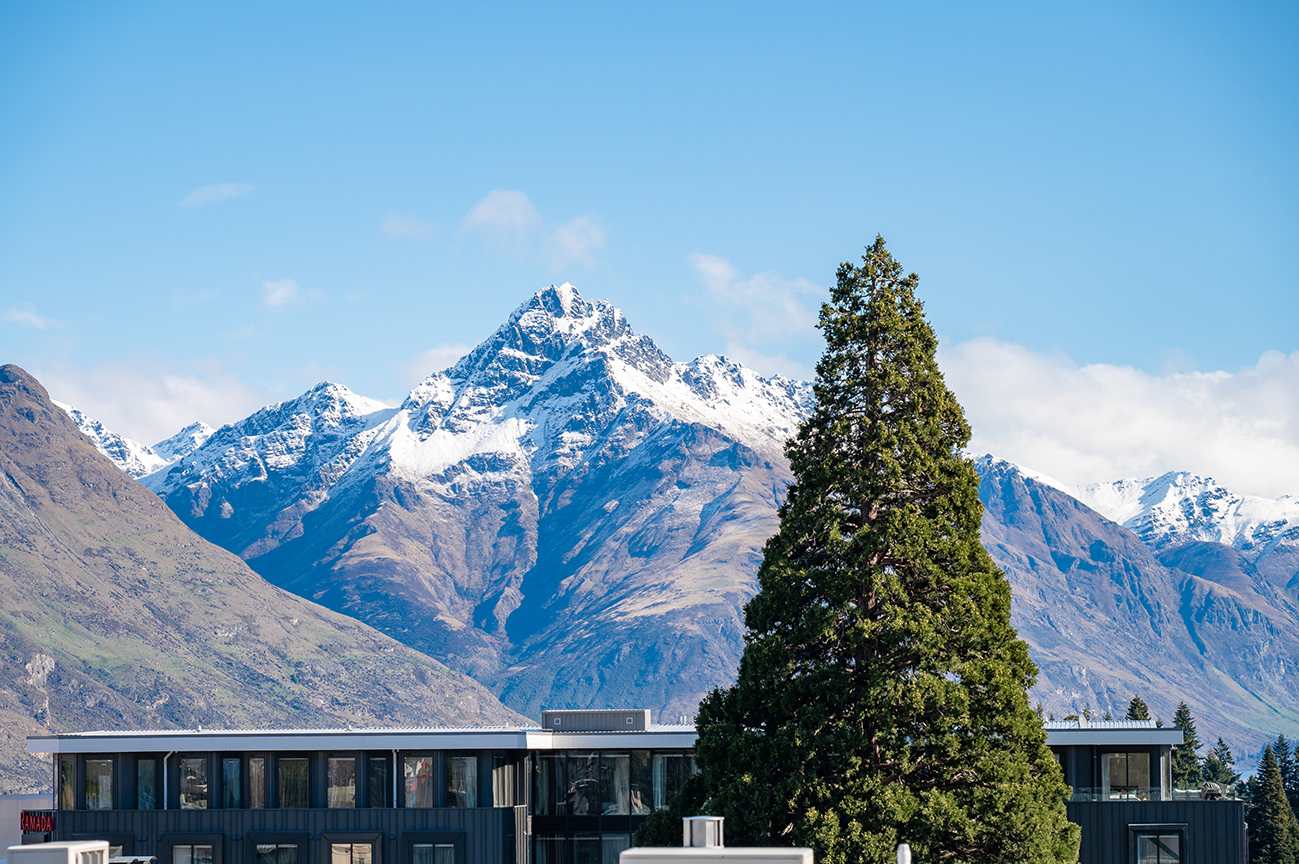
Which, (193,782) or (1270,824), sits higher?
(193,782)

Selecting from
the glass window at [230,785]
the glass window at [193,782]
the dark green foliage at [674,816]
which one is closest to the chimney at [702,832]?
the dark green foliage at [674,816]

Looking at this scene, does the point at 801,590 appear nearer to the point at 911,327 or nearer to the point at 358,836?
the point at 911,327

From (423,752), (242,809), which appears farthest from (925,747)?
(242,809)

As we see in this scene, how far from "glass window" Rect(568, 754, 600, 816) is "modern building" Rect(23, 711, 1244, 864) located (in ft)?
0.17

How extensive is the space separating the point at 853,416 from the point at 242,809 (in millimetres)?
33531

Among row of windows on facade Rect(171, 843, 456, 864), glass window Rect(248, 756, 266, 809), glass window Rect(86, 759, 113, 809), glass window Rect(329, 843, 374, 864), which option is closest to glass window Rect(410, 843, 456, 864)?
row of windows on facade Rect(171, 843, 456, 864)

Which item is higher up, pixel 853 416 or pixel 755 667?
pixel 853 416

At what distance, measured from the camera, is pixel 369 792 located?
7775cm

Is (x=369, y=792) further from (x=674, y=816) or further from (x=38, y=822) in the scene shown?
(x=674, y=816)

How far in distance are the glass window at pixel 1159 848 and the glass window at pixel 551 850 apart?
2113cm

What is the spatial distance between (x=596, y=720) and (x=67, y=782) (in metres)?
20.3

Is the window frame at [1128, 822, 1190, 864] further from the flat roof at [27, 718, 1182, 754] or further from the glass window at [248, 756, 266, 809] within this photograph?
the glass window at [248, 756, 266, 809]

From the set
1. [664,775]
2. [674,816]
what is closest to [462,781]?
[664,775]

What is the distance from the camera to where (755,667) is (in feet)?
180
